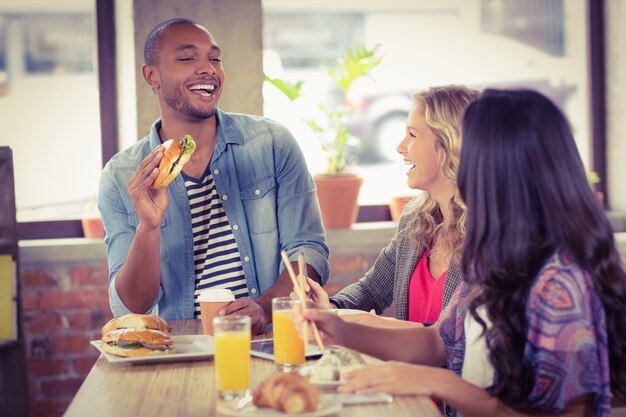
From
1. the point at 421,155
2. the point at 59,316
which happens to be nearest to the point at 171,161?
the point at 421,155

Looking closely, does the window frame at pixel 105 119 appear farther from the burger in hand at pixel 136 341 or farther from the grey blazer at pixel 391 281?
the burger in hand at pixel 136 341

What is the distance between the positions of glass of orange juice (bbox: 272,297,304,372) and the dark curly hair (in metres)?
0.38

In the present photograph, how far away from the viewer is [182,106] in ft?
8.84

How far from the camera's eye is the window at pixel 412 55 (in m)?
3.88

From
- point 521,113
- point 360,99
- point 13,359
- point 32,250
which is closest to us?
point 521,113

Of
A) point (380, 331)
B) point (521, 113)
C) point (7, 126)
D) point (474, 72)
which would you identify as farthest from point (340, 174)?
point (521, 113)

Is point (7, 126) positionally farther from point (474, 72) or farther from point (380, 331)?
point (380, 331)

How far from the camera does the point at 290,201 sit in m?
2.74

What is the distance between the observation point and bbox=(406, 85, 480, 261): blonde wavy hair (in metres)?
2.33

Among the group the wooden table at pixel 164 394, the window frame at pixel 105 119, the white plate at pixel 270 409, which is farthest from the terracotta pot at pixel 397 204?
the white plate at pixel 270 409

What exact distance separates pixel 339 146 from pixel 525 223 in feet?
7.29

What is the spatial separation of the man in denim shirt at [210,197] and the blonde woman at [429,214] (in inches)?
12.1

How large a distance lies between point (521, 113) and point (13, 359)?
221 cm

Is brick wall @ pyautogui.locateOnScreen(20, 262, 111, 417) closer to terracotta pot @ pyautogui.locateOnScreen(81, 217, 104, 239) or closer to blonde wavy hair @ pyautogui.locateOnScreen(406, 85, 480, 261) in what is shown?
terracotta pot @ pyautogui.locateOnScreen(81, 217, 104, 239)
